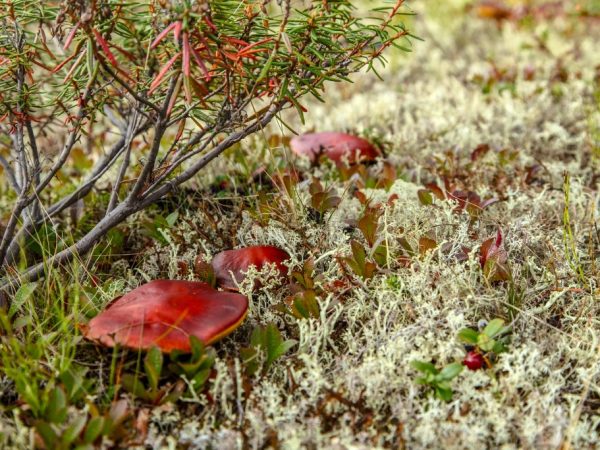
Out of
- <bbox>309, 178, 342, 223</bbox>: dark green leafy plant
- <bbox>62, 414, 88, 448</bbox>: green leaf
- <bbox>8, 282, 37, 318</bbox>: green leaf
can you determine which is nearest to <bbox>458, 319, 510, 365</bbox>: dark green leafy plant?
<bbox>309, 178, 342, 223</bbox>: dark green leafy plant

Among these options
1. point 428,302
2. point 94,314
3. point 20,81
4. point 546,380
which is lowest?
point 546,380

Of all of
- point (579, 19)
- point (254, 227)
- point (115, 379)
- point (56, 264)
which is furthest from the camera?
point (579, 19)

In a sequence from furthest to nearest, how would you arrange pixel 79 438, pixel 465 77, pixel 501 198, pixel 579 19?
pixel 579 19
pixel 465 77
pixel 501 198
pixel 79 438

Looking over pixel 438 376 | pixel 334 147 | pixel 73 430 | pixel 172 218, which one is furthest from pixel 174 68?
pixel 334 147

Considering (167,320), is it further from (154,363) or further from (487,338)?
(487,338)

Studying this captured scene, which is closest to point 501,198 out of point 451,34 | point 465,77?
point 465,77

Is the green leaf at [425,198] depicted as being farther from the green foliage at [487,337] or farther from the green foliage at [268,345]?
the green foliage at [268,345]

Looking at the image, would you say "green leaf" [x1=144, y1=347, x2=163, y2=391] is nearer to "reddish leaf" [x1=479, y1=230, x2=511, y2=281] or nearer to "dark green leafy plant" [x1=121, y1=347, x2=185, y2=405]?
"dark green leafy plant" [x1=121, y1=347, x2=185, y2=405]

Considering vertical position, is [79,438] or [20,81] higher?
[20,81]

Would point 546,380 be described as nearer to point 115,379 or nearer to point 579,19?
point 115,379
